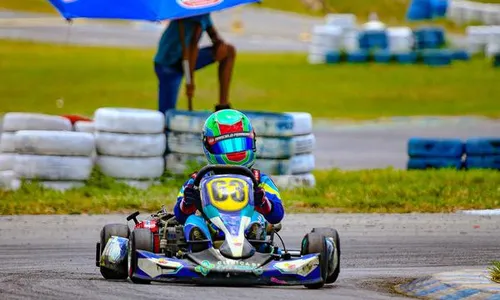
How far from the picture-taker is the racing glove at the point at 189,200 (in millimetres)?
7453

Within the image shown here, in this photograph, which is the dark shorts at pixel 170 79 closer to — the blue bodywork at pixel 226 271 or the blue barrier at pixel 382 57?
the blue bodywork at pixel 226 271

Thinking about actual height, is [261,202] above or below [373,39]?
above

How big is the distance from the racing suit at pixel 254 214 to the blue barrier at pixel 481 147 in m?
6.59

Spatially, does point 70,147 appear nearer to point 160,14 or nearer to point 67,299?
point 160,14

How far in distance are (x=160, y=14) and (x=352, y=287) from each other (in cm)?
524

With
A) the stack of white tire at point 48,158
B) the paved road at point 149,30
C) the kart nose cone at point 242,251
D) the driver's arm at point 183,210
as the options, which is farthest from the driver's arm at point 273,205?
the paved road at point 149,30

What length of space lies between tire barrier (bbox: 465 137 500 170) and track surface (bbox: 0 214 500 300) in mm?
2865

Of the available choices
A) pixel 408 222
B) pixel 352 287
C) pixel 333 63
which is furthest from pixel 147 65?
pixel 352 287

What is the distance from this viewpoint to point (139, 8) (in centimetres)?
1227

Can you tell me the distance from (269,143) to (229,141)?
4.26 m

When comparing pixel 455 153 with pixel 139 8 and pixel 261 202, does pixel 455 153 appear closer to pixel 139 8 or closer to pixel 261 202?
pixel 139 8

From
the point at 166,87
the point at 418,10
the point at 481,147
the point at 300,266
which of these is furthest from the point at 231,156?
the point at 418,10

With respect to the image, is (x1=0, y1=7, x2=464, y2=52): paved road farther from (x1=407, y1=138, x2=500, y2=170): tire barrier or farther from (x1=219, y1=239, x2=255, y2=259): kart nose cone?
(x1=219, y1=239, x2=255, y2=259): kart nose cone

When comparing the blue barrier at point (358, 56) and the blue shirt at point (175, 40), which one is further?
the blue barrier at point (358, 56)
